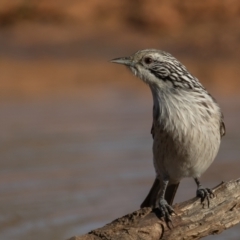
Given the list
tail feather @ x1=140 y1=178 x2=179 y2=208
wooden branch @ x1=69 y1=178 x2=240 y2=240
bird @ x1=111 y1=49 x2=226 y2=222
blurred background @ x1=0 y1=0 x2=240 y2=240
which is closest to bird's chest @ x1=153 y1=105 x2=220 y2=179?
bird @ x1=111 y1=49 x2=226 y2=222

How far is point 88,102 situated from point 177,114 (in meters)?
9.08

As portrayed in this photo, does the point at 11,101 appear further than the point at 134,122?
Yes

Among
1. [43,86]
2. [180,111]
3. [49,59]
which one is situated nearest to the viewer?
[180,111]

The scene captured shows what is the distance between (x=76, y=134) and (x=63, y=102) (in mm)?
2381

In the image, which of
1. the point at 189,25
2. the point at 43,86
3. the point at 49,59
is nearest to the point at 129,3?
the point at 189,25

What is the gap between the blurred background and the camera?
1187cm

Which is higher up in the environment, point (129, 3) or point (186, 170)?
point (129, 3)

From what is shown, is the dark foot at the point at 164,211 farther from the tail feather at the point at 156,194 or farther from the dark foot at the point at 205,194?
the tail feather at the point at 156,194

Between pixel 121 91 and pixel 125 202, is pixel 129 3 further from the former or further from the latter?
pixel 125 202

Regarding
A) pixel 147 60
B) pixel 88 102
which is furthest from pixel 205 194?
pixel 88 102

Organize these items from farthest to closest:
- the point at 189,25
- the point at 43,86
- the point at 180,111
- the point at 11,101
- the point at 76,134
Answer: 1. the point at 189,25
2. the point at 43,86
3. the point at 11,101
4. the point at 76,134
5. the point at 180,111

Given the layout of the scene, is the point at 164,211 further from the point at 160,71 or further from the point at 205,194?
the point at 160,71

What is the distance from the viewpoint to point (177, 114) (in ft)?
27.3

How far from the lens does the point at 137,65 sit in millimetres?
8531
